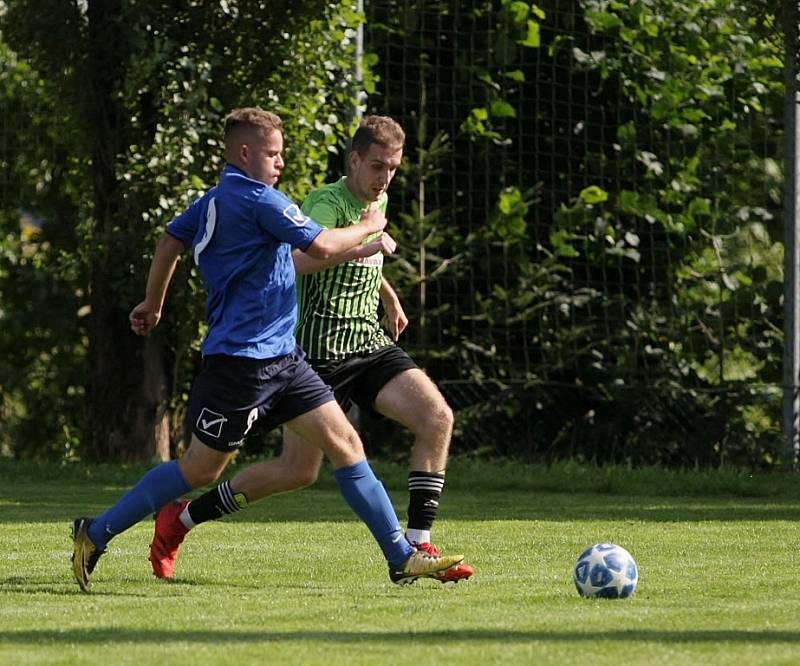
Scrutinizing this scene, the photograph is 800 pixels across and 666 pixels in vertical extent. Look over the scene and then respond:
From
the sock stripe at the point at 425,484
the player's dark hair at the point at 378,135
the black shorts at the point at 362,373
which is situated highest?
the player's dark hair at the point at 378,135

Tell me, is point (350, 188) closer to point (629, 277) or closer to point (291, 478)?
point (291, 478)

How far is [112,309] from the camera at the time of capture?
12.6 meters

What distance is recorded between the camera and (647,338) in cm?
1284

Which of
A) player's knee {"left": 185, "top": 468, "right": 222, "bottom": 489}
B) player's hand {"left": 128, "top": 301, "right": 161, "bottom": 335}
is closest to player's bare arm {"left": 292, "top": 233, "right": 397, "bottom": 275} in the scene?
player's hand {"left": 128, "top": 301, "right": 161, "bottom": 335}

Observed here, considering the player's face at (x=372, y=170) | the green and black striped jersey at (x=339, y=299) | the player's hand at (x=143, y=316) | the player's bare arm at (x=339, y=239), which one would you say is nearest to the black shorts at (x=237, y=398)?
the player's hand at (x=143, y=316)

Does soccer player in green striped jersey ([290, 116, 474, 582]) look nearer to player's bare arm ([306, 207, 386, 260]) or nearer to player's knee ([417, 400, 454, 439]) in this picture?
player's knee ([417, 400, 454, 439])

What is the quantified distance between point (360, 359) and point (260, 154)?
1.11m

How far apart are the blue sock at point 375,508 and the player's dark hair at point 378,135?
135 cm

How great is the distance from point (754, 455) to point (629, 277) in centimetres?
171

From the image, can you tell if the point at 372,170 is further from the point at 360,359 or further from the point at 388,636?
the point at 388,636

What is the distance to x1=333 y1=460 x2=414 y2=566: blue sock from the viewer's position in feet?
21.1

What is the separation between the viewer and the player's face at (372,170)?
23.2ft

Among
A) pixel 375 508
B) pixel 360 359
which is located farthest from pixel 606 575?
pixel 360 359

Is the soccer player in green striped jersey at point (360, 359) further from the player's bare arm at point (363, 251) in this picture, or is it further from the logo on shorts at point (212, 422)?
the logo on shorts at point (212, 422)
